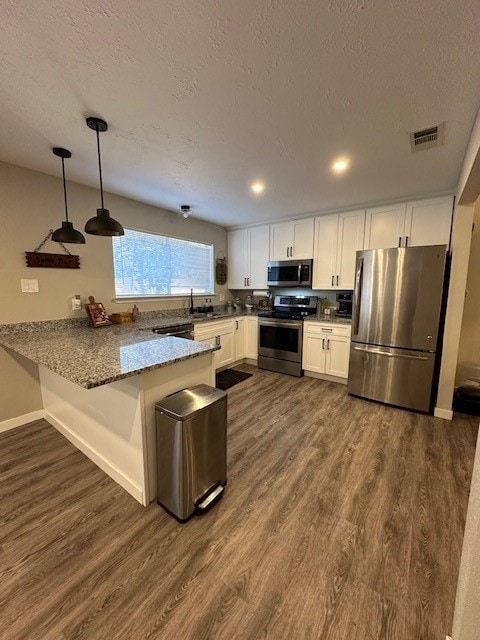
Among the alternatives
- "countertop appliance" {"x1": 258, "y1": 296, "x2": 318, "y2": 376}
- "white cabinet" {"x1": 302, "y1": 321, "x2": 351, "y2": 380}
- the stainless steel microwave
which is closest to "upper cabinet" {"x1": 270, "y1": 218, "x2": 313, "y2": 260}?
the stainless steel microwave

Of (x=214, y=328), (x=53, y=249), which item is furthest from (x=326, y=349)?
(x=53, y=249)

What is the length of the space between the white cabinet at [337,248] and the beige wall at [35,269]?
2767 mm

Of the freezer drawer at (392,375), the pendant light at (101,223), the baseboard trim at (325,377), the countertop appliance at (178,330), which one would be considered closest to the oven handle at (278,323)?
the baseboard trim at (325,377)

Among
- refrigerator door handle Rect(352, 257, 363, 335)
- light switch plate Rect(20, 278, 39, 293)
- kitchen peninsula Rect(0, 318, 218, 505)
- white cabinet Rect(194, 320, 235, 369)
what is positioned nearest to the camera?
kitchen peninsula Rect(0, 318, 218, 505)

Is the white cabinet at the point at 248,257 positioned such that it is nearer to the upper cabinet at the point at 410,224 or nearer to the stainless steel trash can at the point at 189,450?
the upper cabinet at the point at 410,224

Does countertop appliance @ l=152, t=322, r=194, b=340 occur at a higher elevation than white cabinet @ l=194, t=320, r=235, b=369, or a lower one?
higher

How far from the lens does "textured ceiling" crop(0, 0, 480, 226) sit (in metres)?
1.06

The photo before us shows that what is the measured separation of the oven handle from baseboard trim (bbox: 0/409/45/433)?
9.93 ft

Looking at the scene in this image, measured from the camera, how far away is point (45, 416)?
2.76 metres

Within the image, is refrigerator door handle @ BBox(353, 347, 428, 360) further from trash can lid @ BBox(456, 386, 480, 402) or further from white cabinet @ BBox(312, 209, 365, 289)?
white cabinet @ BBox(312, 209, 365, 289)

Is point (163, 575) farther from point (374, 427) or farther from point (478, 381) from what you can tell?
point (478, 381)

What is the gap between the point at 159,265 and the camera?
3.82m

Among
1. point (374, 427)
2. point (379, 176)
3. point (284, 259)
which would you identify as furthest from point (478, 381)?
point (284, 259)

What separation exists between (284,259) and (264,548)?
3.68 meters
